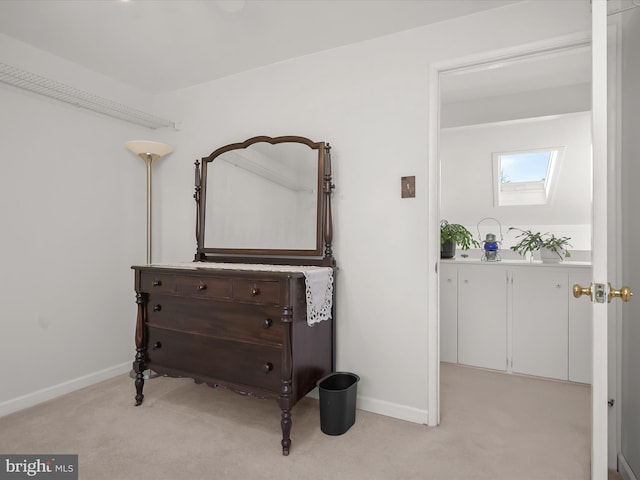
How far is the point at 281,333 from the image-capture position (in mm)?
2057

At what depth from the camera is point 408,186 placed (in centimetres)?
232

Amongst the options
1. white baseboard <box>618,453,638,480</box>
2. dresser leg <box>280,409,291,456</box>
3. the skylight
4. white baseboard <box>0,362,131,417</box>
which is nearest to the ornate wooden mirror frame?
dresser leg <box>280,409,291,456</box>

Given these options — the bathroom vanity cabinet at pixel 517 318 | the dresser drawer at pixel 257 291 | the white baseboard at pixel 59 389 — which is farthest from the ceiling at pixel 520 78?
Result: the white baseboard at pixel 59 389

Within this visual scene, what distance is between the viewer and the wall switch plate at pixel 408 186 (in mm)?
2305

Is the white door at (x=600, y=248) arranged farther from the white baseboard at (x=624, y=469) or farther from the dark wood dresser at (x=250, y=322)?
the dark wood dresser at (x=250, y=322)

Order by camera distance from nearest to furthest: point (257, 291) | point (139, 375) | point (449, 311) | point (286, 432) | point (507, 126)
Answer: point (286, 432), point (257, 291), point (139, 375), point (449, 311), point (507, 126)

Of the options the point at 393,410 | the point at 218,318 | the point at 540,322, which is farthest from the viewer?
the point at 540,322

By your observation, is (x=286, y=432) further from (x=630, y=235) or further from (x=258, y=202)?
(x=630, y=235)

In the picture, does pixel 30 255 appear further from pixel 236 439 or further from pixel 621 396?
pixel 621 396

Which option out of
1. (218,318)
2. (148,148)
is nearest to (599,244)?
(218,318)

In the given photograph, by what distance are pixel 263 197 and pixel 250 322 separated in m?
0.98

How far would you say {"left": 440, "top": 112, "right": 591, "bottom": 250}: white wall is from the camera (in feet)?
11.9

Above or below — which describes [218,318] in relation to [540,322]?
above

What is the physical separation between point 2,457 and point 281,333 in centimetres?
153
